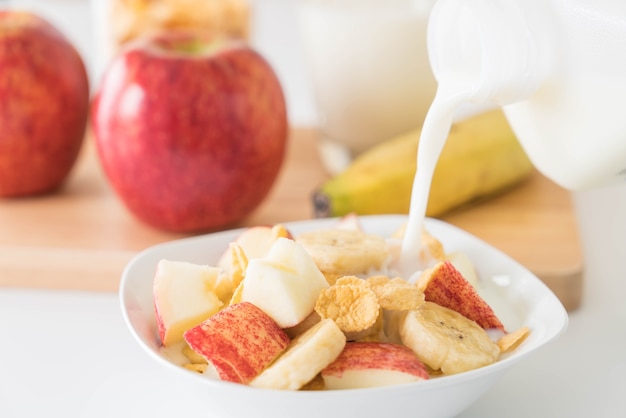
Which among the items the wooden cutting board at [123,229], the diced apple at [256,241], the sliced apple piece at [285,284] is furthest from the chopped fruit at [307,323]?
the wooden cutting board at [123,229]

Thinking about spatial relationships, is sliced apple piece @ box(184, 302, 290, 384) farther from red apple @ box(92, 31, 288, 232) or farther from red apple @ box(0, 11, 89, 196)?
red apple @ box(0, 11, 89, 196)

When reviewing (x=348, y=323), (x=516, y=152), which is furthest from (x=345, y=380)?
(x=516, y=152)

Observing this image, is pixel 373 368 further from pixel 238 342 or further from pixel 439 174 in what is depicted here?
pixel 439 174

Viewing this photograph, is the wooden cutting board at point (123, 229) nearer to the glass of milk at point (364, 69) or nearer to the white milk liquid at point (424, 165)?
the glass of milk at point (364, 69)

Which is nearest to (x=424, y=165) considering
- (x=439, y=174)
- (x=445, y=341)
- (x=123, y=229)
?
(x=445, y=341)

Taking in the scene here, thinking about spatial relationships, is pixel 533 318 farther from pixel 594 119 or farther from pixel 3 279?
pixel 3 279

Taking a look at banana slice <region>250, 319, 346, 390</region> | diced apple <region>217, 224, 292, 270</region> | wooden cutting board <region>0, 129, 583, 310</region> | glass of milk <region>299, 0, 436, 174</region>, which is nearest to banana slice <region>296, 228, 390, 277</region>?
diced apple <region>217, 224, 292, 270</region>
